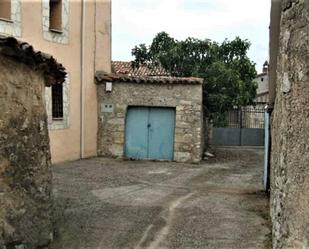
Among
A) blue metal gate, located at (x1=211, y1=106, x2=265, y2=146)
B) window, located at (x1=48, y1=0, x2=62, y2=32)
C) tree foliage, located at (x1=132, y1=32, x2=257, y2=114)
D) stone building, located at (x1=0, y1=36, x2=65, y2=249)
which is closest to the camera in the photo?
stone building, located at (x1=0, y1=36, x2=65, y2=249)

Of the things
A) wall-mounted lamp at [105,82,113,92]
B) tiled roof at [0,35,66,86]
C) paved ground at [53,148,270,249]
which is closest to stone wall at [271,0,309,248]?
tiled roof at [0,35,66,86]

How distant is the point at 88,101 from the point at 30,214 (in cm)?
984

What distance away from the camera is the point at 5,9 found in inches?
442

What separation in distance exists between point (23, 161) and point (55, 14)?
30.5ft

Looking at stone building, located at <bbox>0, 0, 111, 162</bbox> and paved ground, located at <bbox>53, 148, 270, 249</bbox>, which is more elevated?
stone building, located at <bbox>0, 0, 111, 162</bbox>

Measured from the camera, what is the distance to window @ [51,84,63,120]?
12.9 metres

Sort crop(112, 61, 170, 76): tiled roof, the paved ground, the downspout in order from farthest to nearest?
crop(112, 61, 170, 76): tiled roof < the downspout < the paved ground

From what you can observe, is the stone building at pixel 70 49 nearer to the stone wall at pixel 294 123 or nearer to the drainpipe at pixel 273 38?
the drainpipe at pixel 273 38

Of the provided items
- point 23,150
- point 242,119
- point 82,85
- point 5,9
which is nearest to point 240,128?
point 242,119

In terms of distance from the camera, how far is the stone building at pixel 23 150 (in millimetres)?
4371

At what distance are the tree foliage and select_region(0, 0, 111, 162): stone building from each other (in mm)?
4072

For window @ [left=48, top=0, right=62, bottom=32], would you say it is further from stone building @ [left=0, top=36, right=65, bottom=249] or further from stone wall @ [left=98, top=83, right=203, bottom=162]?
stone building @ [left=0, top=36, right=65, bottom=249]

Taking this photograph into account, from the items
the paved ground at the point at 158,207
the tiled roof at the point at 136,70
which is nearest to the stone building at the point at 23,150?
the paved ground at the point at 158,207

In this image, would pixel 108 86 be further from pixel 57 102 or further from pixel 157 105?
pixel 57 102
